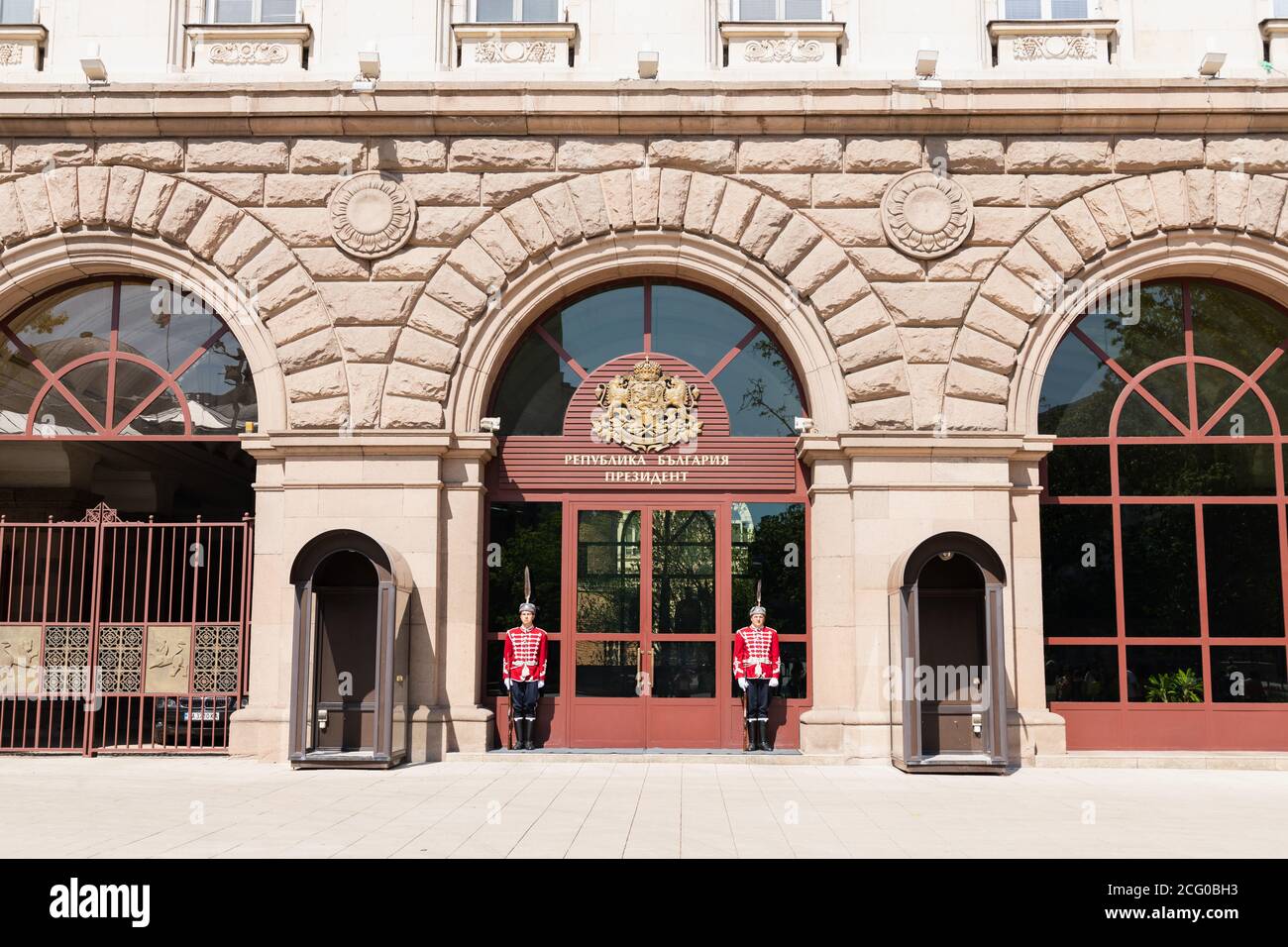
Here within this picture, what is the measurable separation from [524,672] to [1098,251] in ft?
25.9

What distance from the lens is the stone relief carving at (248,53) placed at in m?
14.1

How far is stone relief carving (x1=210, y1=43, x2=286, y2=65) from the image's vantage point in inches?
553

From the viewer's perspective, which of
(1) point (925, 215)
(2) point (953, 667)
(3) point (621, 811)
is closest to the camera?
(3) point (621, 811)

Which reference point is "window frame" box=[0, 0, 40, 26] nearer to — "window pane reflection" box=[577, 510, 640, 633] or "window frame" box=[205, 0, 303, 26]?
"window frame" box=[205, 0, 303, 26]

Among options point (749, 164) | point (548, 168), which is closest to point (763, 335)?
point (749, 164)

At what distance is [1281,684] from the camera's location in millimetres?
13484

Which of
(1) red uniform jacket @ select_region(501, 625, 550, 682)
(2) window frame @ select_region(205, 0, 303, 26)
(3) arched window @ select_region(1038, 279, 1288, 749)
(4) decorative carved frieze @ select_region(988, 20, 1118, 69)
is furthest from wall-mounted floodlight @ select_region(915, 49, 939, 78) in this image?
(1) red uniform jacket @ select_region(501, 625, 550, 682)

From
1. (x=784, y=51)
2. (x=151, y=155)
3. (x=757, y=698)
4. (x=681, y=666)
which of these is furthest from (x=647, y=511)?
(x=151, y=155)

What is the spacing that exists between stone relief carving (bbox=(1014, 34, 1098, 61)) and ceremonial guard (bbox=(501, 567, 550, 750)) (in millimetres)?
8468

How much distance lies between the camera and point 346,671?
513 inches

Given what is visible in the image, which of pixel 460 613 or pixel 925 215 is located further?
pixel 925 215

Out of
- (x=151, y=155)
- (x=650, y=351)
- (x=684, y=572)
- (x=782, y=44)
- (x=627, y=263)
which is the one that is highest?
(x=782, y=44)

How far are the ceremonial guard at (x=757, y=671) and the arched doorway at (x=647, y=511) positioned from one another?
34 centimetres

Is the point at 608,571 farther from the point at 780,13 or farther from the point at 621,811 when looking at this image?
the point at 780,13
